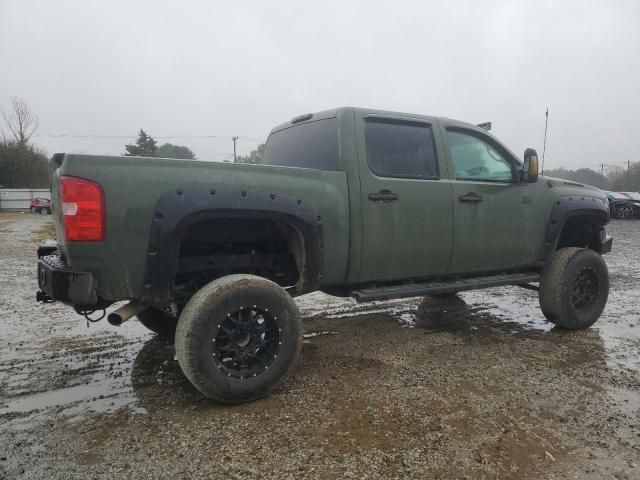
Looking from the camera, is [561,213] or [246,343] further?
[561,213]

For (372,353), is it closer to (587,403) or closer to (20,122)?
(587,403)

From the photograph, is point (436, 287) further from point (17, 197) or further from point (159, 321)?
point (17, 197)

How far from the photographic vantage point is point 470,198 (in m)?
3.87

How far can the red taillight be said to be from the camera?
243 cm

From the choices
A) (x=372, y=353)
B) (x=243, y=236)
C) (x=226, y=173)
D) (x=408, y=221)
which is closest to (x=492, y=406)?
(x=372, y=353)

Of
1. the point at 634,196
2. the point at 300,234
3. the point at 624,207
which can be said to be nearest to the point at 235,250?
the point at 300,234

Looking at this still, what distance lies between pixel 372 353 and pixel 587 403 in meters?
1.55

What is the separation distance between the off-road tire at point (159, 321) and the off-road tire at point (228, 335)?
123cm

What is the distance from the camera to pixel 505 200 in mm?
4094

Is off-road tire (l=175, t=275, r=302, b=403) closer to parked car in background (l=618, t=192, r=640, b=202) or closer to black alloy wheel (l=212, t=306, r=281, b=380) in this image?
black alloy wheel (l=212, t=306, r=281, b=380)

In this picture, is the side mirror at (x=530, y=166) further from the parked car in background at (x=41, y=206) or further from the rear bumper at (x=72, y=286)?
the parked car in background at (x=41, y=206)

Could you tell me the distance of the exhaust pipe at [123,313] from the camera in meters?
2.71

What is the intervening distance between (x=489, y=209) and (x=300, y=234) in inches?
73.6

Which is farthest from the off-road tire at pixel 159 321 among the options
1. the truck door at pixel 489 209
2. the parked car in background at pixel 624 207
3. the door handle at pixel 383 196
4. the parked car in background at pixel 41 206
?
the parked car in background at pixel 41 206
